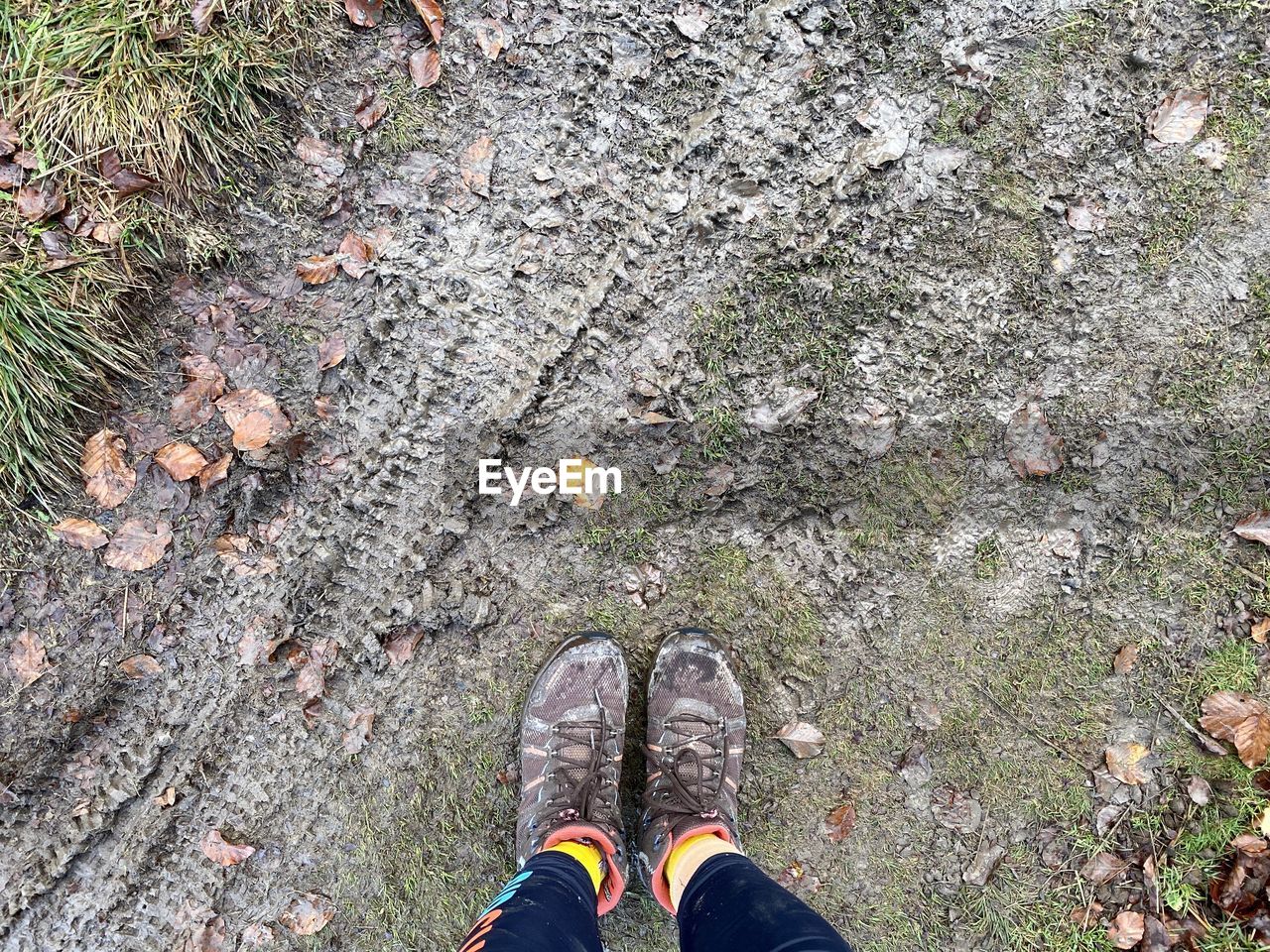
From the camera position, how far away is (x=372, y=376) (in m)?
2.15

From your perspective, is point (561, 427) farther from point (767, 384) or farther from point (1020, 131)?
point (1020, 131)

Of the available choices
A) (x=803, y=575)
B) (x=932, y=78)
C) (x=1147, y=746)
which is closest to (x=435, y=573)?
(x=803, y=575)

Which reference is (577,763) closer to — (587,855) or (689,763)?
(587,855)

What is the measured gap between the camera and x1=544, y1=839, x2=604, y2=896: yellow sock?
217 cm

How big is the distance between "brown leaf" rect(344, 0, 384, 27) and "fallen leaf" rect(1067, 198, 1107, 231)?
2.35 metres

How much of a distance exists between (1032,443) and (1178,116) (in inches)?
45.7

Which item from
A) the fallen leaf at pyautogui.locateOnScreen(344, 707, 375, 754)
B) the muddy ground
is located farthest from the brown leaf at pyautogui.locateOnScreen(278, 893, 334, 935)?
the fallen leaf at pyautogui.locateOnScreen(344, 707, 375, 754)

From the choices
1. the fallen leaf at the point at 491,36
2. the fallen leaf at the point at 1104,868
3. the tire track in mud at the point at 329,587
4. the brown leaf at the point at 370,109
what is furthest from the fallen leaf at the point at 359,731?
the fallen leaf at the point at 1104,868

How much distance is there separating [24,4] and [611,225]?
1899 millimetres

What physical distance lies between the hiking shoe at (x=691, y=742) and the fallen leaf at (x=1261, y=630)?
1818 mm

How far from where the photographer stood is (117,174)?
2018 mm

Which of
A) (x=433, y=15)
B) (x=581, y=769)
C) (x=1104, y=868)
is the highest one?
(x=433, y=15)

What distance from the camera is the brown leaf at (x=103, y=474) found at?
6.93 ft

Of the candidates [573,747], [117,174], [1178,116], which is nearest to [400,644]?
[573,747]
